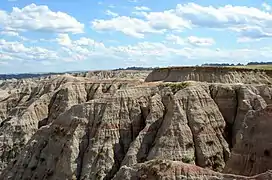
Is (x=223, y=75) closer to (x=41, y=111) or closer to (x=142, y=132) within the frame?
(x=142, y=132)

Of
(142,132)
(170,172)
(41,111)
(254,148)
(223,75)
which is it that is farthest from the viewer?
(223,75)

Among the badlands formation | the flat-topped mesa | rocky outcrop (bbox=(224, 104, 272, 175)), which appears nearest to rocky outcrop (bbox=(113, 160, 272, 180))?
rocky outcrop (bbox=(224, 104, 272, 175))

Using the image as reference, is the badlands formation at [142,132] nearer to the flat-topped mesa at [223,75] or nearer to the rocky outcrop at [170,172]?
the rocky outcrop at [170,172]

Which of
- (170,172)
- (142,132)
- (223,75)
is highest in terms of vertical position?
(223,75)

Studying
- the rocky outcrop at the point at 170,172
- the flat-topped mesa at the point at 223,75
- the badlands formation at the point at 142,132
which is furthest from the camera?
the flat-topped mesa at the point at 223,75

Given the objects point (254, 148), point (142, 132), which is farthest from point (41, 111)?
point (254, 148)

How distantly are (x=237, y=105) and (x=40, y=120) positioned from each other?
36.1 m

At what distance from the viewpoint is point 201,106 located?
72688 mm

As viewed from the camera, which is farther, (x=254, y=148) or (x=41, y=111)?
(x=41, y=111)

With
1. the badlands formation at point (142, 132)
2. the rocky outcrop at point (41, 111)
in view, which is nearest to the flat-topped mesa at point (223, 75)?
the rocky outcrop at point (41, 111)

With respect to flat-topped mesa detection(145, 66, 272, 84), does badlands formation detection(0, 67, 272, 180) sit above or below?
below

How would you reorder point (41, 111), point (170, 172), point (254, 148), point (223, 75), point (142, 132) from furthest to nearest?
point (223, 75) → point (41, 111) → point (142, 132) → point (254, 148) → point (170, 172)

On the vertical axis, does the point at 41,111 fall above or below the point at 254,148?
below

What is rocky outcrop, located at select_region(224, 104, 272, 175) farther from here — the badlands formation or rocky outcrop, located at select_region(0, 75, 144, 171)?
rocky outcrop, located at select_region(0, 75, 144, 171)
